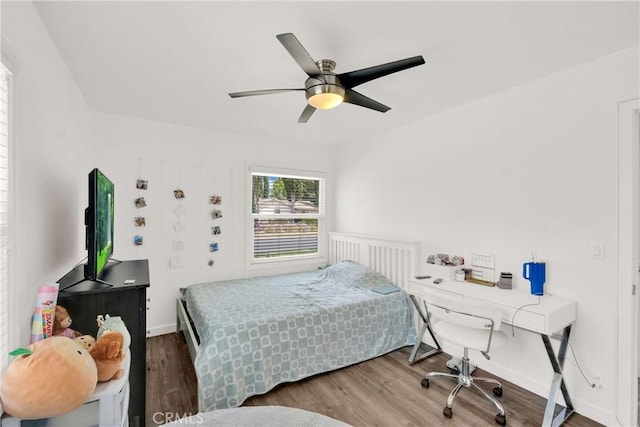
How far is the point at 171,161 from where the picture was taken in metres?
3.32

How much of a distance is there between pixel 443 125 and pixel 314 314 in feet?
7.10

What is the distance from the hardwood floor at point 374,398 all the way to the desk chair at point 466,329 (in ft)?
0.28

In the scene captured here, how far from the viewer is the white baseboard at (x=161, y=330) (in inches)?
126

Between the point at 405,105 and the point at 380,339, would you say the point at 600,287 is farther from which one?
the point at 405,105

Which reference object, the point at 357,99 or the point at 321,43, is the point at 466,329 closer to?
the point at 357,99

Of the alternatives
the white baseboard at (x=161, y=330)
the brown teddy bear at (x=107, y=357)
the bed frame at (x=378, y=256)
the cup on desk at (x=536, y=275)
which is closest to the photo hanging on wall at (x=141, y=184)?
the bed frame at (x=378, y=256)

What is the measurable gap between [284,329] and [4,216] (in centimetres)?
175

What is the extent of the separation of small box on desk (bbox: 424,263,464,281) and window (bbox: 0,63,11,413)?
2792 mm

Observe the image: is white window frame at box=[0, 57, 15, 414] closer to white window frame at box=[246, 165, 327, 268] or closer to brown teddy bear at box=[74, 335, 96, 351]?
brown teddy bear at box=[74, 335, 96, 351]

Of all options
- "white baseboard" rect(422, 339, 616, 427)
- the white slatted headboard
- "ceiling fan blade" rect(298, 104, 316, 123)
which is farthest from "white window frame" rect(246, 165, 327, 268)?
"white baseboard" rect(422, 339, 616, 427)

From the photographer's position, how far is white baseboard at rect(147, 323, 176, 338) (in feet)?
10.5

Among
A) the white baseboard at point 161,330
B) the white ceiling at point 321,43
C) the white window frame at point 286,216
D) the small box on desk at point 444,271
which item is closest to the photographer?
the white ceiling at point 321,43

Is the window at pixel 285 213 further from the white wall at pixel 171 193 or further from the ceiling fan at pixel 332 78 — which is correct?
the ceiling fan at pixel 332 78

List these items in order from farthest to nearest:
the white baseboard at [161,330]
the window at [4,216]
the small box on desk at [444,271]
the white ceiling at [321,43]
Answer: the white baseboard at [161,330], the small box on desk at [444,271], the white ceiling at [321,43], the window at [4,216]
